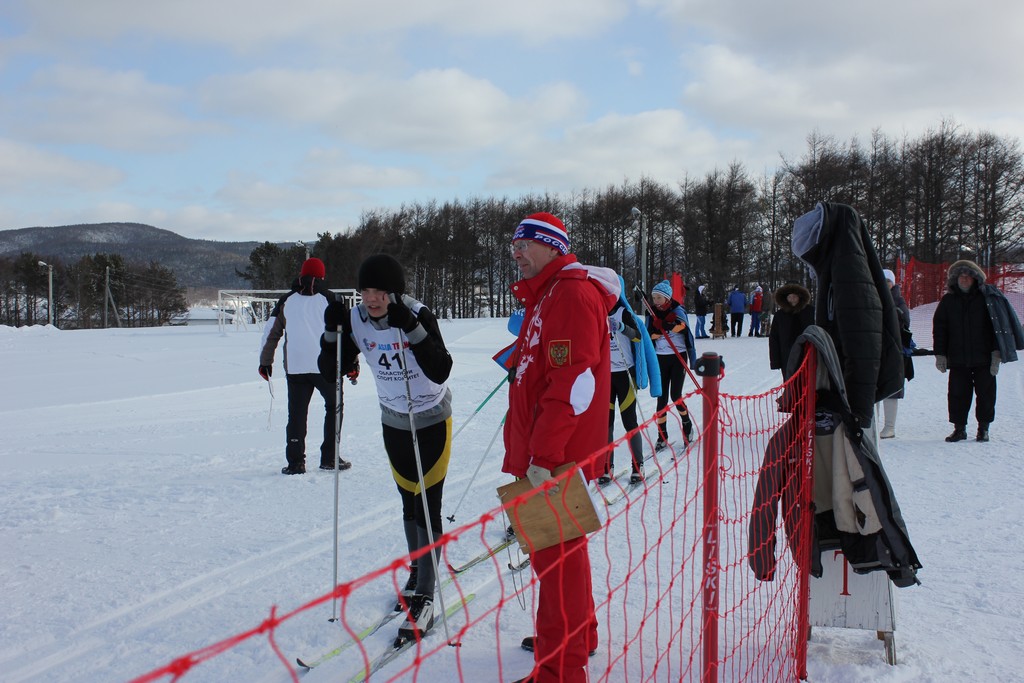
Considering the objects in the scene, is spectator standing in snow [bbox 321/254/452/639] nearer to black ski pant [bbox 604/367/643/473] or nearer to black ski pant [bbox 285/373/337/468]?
black ski pant [bbox 604/367/643/473]

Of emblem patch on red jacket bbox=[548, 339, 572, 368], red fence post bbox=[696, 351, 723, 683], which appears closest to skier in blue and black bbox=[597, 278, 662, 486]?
emblem patch on red jacket bbox=[548, 339, 572, 368]

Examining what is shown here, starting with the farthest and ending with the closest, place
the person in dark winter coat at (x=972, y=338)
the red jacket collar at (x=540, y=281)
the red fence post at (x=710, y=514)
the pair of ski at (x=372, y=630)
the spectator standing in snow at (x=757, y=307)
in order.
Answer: the spectator standing in snow at (x=757, y=307), the person in dark winter coat at (x=972, y=338), the pair of ski at (x=372, y=630), the red jacket collar at (x=540, y=281), the red fence post at (x=710, y=514)

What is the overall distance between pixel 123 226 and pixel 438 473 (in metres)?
198

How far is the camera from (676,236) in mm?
47281

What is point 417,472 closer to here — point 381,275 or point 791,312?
point 381,275

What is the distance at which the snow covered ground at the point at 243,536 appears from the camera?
3336mm

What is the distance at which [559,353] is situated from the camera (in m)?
2.86

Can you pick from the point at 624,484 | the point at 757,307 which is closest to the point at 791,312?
the point at 624,484

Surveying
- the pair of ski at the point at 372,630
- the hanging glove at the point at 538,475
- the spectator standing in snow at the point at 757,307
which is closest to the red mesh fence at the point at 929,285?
the spectator standing in snow at the point at 757,307

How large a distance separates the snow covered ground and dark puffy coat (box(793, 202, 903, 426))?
4.09ft

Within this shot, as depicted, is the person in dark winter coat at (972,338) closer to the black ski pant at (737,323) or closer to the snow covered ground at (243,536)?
the snow covered ground at (243,536)

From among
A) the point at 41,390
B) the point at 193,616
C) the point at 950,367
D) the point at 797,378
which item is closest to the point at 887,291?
the point at 797,378

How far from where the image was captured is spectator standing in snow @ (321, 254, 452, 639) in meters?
3.64

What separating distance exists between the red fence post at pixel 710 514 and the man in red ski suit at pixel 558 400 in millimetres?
456
